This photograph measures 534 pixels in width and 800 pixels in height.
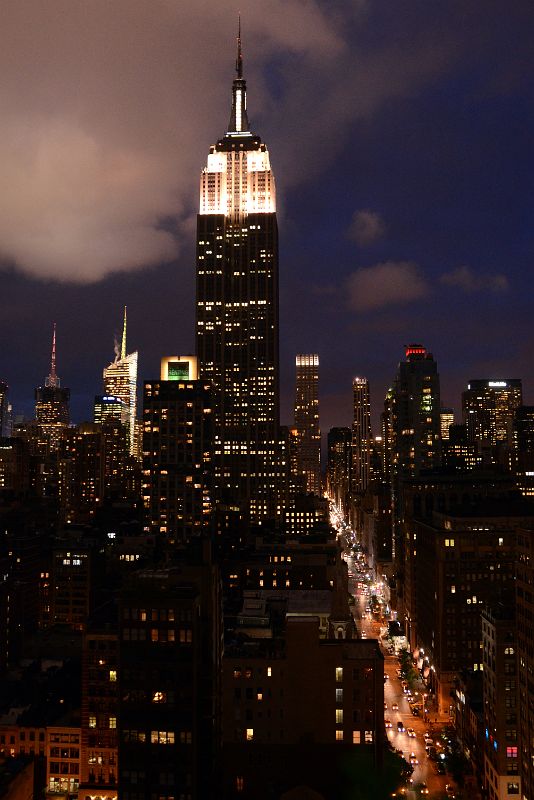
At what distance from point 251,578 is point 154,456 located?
173 ft

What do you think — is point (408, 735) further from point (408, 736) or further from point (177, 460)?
point (177, 460)

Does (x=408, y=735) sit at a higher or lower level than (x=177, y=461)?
lower

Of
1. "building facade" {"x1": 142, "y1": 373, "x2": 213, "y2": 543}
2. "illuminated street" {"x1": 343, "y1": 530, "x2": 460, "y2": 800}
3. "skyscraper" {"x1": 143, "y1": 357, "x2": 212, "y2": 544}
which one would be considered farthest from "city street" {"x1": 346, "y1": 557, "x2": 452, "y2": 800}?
"skyscraper" {"x1": 143, "y1": 357, "x2": 212, "y2": 544}

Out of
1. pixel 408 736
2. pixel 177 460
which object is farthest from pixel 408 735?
pixel 177 460

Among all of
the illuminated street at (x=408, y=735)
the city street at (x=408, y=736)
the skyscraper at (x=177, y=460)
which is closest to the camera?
the illuminated street at (x=408, y=735)

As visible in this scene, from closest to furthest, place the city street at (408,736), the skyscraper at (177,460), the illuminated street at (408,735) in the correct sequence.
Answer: the illuminated street at (408,735)
the city street at (408,736)
the skyscraper at (177,460)

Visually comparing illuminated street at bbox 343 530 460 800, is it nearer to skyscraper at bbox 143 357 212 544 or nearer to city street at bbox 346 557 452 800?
city street at bbox 346 557 452 800

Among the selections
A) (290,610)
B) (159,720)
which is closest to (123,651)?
(159,720)

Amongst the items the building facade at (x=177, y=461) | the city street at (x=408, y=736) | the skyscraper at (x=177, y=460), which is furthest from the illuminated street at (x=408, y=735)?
the skyscraper at (x=177, y=460)

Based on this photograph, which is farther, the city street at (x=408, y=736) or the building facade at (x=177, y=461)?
the building facade at (x=177, y=461)

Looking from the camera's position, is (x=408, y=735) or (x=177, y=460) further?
(x=177, y=460)

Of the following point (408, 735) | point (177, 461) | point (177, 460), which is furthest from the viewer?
point (177, 460)

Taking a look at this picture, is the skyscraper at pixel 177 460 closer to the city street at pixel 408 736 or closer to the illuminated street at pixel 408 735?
the illuminated street at pixel 408 735

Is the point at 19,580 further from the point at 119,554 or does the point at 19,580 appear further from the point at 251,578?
the point at 251,578
